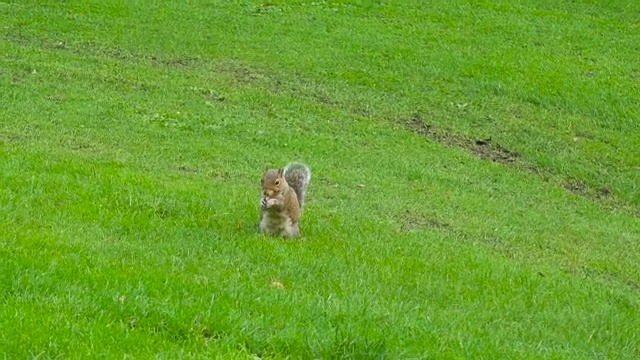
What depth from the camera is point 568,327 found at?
775 centimetres

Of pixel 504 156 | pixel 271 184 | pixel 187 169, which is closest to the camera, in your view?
pixel 271 184

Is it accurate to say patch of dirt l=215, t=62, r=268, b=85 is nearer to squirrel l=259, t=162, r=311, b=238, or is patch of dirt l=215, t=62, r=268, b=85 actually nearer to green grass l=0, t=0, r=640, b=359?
green grass l=0, t=0, r=640, b=359

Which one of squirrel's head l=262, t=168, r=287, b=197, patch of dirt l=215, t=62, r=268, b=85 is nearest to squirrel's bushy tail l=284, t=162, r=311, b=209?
squirrel's head l=262, t=168, r=287, b=197

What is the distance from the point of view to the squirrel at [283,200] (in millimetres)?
8305

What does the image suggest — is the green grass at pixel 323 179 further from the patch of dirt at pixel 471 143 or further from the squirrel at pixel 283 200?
the squirrel at pixel 283 200

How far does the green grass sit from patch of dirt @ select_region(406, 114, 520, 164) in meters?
0.09

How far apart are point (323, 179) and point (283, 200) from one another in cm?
407

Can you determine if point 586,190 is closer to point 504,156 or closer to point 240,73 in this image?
point 504,156

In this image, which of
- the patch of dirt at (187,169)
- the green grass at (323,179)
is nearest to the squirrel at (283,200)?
the green grass at (323,179)

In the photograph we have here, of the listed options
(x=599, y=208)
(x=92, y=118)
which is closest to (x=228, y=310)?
(x=92, y=118)

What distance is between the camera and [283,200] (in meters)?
8.42

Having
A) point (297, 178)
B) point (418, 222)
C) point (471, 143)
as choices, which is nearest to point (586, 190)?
point (471, 143)

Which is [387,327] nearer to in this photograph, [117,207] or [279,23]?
[117,207]

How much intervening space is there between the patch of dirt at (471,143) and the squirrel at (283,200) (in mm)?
7600
